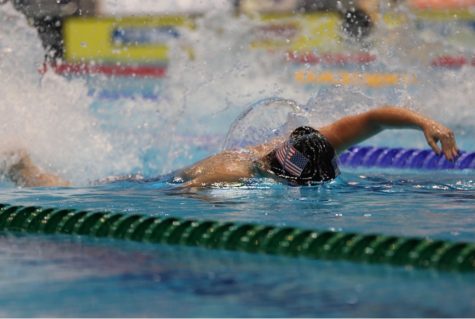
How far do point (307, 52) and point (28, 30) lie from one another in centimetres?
428

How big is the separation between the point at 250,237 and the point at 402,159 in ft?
8.63

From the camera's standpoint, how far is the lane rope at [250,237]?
2412 mm

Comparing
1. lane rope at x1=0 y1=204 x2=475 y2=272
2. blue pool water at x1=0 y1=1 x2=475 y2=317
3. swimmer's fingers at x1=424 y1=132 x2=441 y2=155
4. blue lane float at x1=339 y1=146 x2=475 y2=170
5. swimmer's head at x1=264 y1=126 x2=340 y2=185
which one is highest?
swimmer's fingers at x1=424 y1=132 x2=441 y2=155

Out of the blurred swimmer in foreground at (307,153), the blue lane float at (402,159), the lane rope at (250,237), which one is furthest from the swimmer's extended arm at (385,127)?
the blue lane float at (402,159)

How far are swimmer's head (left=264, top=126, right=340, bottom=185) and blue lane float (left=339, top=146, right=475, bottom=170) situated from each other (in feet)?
4.39

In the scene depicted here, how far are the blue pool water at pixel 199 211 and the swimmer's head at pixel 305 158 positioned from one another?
0.22 ft

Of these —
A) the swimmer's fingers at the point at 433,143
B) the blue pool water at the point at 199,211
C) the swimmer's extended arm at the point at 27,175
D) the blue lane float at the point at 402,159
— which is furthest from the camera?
the blue lane float at the point at 402,159

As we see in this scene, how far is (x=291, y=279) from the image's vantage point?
236 cm

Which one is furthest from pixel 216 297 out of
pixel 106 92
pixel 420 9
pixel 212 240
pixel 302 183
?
pixel 420 9

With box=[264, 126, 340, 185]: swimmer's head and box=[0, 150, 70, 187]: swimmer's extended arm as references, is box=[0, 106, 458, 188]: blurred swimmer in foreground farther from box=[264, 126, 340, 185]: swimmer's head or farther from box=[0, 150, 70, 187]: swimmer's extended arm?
box=[0, 150, 70, 187]: swimmer's extended arm

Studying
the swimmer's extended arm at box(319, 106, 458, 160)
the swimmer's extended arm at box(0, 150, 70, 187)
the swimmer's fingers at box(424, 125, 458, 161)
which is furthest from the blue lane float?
the swimmer's extended arm at box(0, 150, 70, 187)

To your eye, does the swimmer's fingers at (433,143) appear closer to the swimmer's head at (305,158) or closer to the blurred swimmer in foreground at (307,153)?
the blurred swimmer in foreground at (307,153)

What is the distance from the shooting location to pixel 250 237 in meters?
2.69

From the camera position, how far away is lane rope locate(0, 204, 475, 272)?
241cm
